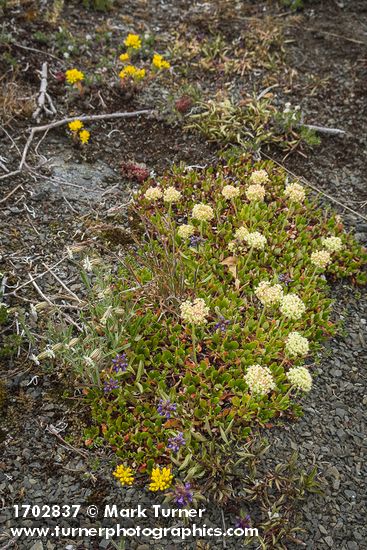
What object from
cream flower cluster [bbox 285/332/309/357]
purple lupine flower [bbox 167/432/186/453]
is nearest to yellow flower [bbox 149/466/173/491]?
purple lupine flower [bbox 167/432/186/453]

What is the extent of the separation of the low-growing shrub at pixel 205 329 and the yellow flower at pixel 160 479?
0.42ft

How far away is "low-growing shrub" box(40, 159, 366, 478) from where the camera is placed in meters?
3.72

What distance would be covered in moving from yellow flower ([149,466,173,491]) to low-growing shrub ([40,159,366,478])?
0.13 meters

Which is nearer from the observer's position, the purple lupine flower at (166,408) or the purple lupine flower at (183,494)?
the purple lupine flower at (183,494)

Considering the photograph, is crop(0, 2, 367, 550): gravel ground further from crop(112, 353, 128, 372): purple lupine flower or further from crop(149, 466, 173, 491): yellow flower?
crop(112, 353, 128, 372): purple lupine flower

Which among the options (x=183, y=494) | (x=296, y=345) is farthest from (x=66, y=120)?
(x=183, y=494)

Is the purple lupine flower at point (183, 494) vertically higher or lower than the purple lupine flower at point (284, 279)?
lower

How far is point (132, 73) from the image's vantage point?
6.69 m

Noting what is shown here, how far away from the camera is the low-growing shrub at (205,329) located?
372cm

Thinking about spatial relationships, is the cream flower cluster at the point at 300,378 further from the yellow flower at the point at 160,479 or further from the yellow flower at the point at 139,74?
the yellow flower at the point at 139,74

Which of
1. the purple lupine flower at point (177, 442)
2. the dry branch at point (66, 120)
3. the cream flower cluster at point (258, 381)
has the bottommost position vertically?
the purple lupine flower at point (177, 442)

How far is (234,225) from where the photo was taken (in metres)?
5.22

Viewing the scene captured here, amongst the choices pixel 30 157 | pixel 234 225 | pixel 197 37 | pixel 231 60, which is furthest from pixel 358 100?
pixel 30 157

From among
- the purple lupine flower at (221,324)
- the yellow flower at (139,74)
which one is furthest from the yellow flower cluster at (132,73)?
the purple lupine flower at (221,324)
